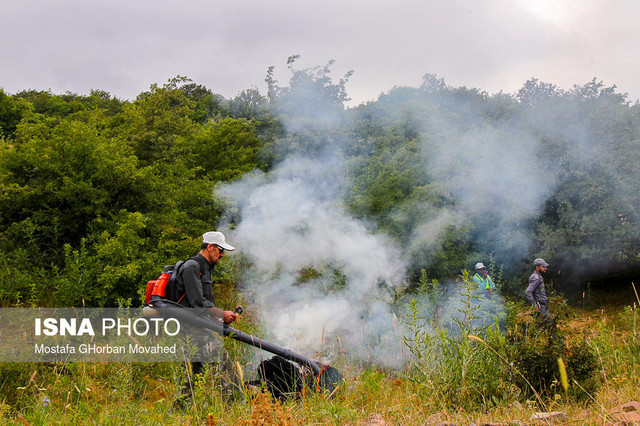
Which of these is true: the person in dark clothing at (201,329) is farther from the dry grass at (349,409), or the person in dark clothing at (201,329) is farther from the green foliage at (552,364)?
the green foliage at (552,364)

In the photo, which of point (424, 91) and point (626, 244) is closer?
point (626, 244)

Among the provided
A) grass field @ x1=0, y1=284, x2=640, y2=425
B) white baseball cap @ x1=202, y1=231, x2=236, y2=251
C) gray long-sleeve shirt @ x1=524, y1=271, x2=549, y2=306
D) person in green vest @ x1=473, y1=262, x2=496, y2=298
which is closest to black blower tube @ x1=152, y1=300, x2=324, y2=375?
grass field @ x1=0, y1=284, x2=640, y2=425

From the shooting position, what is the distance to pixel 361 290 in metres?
9.22

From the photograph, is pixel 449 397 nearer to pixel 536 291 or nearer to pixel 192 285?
pixel 192 285

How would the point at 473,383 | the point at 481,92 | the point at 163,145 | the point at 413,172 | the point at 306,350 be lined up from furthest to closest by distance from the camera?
the point at 481,92, the point at 163,145, the point at 413,172, the point at 306,350, the point at 473,383

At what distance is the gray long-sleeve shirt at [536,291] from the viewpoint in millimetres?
7281

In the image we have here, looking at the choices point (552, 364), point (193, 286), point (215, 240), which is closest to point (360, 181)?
point (215, 240)

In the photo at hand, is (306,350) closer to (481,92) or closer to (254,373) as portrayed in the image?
(254,373)

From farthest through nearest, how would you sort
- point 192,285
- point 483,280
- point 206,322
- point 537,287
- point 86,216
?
point 86,216 < point 483,280 < point 537,287 < point 192,285 < point 206,322

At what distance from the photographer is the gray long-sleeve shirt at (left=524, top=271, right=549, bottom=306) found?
7.28m

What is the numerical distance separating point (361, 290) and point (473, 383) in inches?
228

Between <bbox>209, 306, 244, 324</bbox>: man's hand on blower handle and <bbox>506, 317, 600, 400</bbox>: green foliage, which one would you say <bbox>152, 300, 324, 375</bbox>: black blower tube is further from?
<bbox>506, 317, 600, 400</bbox>: green foliage

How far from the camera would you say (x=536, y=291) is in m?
7.40

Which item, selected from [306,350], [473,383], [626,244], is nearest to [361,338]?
[306,350]
